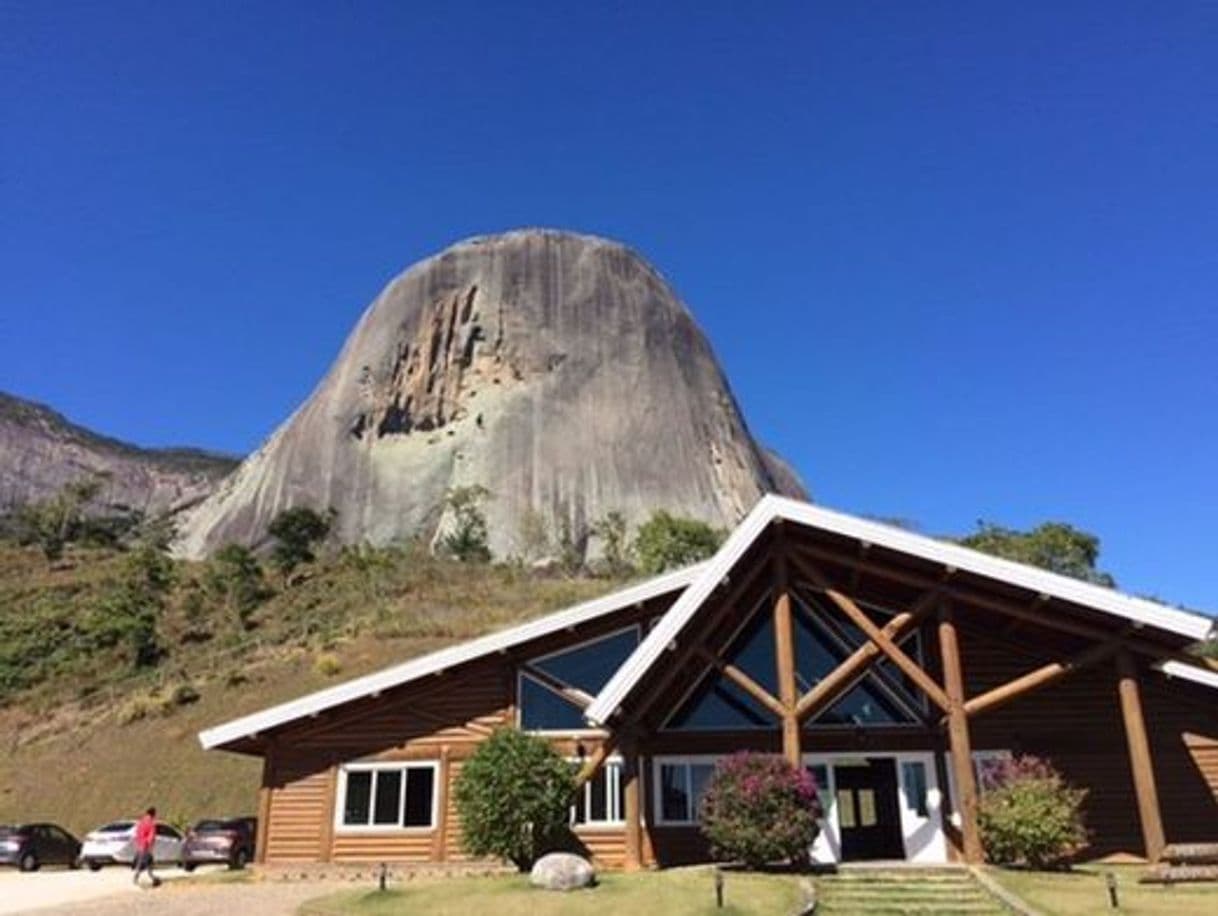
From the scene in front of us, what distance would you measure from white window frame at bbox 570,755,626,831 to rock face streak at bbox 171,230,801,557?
2874 inches

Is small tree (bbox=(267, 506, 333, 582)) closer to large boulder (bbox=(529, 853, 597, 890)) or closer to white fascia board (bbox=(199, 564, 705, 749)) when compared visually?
white fascia board (bbox=(199, 564, 705, 749))

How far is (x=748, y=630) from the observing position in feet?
65.1

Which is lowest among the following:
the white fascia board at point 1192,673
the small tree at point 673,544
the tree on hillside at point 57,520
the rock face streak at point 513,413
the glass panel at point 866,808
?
the glass panel at point 866,808

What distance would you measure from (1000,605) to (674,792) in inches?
277

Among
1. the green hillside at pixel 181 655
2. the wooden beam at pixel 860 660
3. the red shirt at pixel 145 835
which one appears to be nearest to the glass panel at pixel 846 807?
the wooden beam at pixel 860 660

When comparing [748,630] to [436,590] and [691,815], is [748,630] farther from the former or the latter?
[436,590]

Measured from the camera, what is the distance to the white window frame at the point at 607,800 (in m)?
19.7

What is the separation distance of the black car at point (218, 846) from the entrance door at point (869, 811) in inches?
570

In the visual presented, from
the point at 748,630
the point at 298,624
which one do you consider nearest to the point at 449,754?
the point at 748,630

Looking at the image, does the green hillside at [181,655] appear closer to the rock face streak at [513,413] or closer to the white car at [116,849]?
the white car at [116,849]

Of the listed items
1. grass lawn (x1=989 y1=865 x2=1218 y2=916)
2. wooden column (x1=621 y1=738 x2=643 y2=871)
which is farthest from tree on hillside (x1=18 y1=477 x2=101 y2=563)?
grass lawn (x1=989 y1=865 x2=1218 y2=916)

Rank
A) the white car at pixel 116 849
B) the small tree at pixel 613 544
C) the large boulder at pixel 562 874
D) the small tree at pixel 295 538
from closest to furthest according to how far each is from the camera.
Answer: the large boulder at pixel 562 874
the white car at pixel 116 849
the small tree at pixel 295 538
the small tree at pixel 613 544

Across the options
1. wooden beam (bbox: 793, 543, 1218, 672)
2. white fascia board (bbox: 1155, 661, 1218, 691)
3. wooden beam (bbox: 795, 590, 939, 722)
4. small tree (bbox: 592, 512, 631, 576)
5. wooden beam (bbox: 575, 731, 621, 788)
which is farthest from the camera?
small tree (bbox: 592, 512, 631, 576)

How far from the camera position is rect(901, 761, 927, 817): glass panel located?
19.0 m
